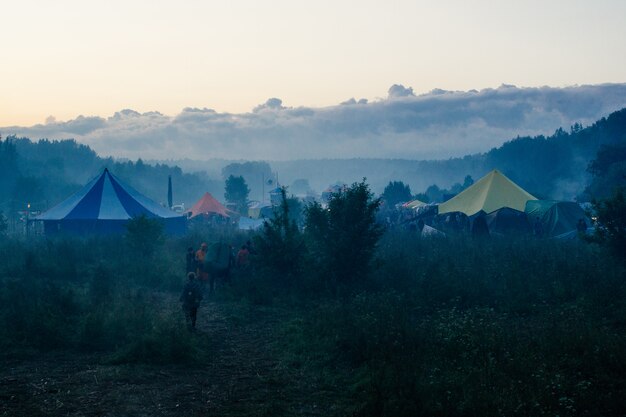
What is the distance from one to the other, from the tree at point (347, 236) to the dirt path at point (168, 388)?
5.60 meters

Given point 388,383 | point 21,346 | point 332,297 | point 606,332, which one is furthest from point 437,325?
point 21,346

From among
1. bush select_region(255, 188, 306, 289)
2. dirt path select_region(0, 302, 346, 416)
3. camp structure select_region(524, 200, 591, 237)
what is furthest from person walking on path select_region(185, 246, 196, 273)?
camp structure select_region(524, 200, 591, 237)

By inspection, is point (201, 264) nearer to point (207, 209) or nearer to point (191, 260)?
point (191, 260)

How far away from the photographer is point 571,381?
698cm

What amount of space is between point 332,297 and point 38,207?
46413mm

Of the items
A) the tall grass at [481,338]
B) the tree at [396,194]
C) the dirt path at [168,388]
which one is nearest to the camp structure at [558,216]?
the tall grass at [481,338]

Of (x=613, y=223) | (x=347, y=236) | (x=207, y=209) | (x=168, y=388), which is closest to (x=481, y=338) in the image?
(x=168, y=388)

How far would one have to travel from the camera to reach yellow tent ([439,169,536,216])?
27784 mm

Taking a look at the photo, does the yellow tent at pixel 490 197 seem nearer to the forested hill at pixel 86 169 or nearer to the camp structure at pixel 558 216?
the camp structure at pixel 558 216

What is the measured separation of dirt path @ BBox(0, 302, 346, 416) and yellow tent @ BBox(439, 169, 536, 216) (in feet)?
66.8

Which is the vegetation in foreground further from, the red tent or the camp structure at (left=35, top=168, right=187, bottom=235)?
the red tent

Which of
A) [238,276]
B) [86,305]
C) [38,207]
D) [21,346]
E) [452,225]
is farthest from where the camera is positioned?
[38,207]

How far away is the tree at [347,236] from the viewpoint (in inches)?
606

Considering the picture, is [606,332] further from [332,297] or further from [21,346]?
[21,346]
